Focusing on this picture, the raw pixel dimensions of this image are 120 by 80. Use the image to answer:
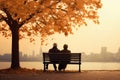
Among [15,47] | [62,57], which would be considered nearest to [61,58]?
[62,57]

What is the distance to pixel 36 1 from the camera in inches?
1332

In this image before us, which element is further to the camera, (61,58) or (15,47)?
(15,47)

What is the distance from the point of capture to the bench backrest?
32906 millimetres

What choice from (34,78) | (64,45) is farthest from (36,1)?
(34,78)

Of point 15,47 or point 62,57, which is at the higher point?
point 15,47

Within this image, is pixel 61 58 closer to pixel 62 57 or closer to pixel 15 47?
pixel 62 57

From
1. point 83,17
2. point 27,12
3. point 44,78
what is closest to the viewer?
point 44,78

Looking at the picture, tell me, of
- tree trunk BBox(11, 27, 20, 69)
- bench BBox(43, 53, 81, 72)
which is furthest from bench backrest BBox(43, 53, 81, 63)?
tree trunk BBox(11, 27, 20, 69)

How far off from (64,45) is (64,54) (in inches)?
47.2

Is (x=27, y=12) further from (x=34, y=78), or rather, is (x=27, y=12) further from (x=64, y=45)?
(x=34, y=78)

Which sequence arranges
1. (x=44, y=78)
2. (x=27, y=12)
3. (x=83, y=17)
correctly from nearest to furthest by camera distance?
(x=44, y=78) < (x=27, y=12) < (x=83, y=17)

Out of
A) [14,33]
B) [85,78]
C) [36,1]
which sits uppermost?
[36,1]

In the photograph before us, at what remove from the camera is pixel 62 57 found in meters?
33.1

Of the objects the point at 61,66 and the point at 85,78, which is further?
the point at 61,66
